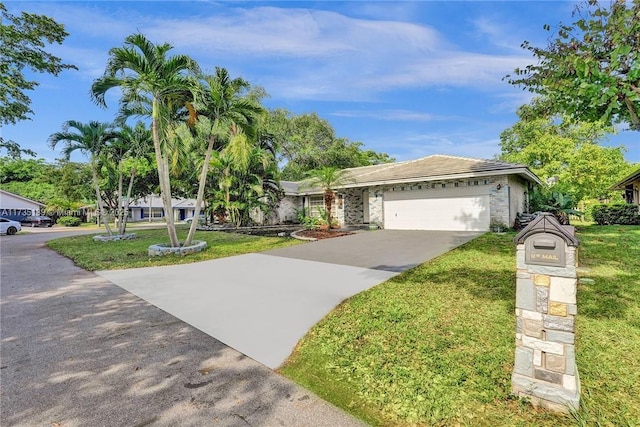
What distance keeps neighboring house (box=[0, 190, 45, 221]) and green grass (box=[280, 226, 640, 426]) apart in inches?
1806

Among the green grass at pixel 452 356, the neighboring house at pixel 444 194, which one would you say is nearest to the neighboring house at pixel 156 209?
the neighboring house at pixel 444 194

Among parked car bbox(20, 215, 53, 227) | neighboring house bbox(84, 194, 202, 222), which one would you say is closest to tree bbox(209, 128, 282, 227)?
parked car bbox(20, 215, 53, 227)

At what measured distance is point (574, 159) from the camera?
896 inches

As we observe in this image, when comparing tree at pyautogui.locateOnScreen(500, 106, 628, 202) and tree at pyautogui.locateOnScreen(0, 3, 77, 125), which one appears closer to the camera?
tree at pyautogui.locateOnScreen(0, 3, 77, 125)

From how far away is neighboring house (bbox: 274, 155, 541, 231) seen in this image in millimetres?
13078

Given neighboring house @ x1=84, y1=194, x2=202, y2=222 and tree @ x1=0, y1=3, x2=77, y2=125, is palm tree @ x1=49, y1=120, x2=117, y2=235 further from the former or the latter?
neighboring house @ x1=84, y1=194, x2=202, y2=222

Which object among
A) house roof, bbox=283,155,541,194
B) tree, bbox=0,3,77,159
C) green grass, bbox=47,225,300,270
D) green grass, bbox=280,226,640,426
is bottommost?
green grass, bbox=280,226,640,426

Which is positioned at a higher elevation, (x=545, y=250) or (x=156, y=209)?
(x=156, y=209)

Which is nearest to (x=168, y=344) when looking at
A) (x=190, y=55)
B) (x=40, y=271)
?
(x=40, y=271)

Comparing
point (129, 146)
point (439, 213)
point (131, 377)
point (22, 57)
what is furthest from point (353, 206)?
point (131, 377)

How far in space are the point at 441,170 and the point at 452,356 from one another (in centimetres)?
1285

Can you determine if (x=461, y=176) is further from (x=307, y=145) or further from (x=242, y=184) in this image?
(x=307, y=145)

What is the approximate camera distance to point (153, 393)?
8.63ft

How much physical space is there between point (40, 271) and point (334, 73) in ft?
43.6
